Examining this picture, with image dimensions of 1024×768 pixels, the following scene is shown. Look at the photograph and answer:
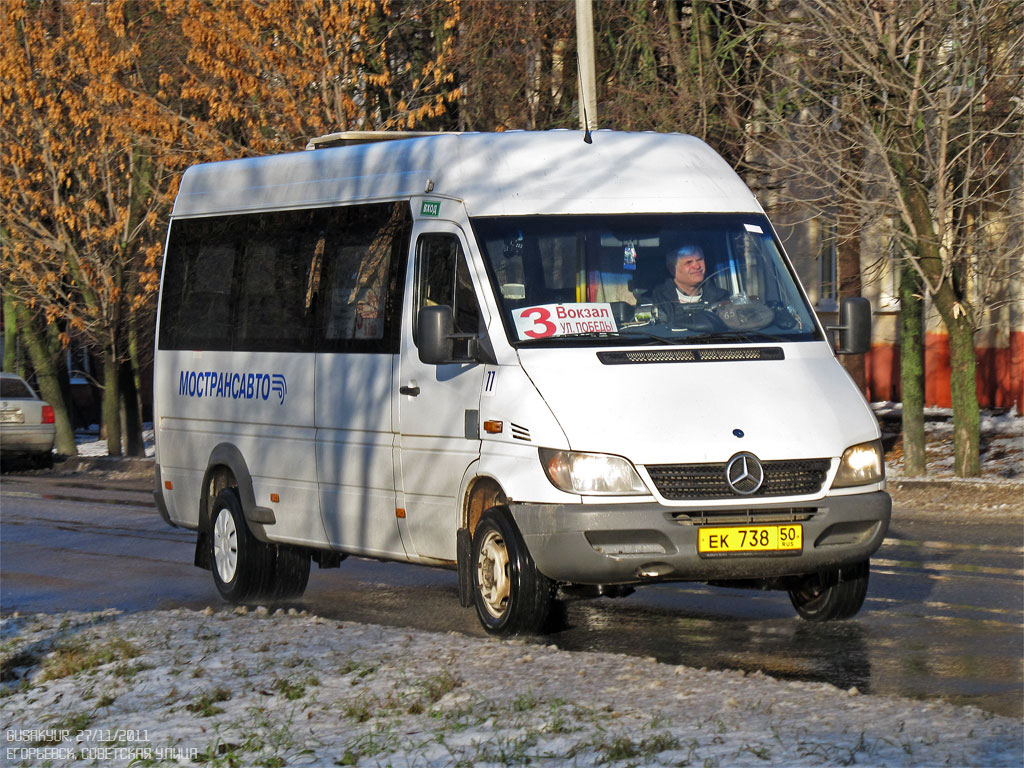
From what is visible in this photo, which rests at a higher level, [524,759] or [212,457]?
[212,457]

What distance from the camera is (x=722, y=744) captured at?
20.2ft

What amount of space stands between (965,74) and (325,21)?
8.73 meters

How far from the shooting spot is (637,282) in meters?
9.47

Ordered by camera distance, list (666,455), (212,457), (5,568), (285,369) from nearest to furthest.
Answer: (666,455), (285,369), (212,457), (5,568)

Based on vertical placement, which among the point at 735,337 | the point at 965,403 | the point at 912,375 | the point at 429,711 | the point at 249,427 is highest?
the point at 735,337

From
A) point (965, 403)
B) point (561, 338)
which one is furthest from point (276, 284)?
point (965, 403)

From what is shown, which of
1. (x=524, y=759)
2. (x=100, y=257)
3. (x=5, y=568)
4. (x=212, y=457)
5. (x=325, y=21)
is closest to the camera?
(x=524, y=759)

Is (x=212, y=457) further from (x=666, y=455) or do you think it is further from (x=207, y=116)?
(x=207, y=116)

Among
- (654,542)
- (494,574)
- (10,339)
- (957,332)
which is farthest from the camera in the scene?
(10,339)

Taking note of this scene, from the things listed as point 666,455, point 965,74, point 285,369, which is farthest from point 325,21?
point 666,455

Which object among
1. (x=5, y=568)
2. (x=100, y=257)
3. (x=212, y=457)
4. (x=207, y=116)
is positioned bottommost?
(x=5, y=568)

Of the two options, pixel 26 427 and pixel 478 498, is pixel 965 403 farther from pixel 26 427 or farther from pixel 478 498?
pixel 26 427

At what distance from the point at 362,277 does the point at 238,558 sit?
7.78ft

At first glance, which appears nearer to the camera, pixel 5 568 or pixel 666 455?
pixel 666 455
